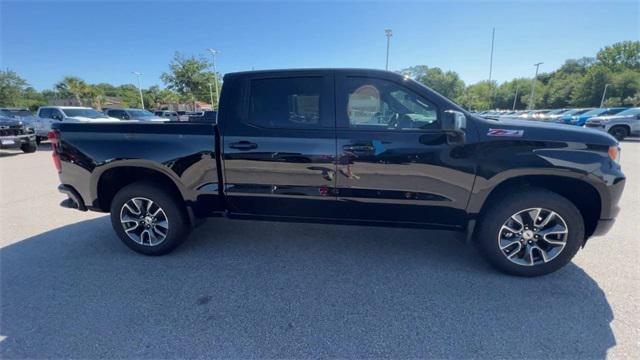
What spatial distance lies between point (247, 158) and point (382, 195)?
1364 mm

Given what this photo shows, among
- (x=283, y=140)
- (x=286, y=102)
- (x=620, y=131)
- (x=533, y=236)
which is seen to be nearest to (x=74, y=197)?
(x=283, y=140)

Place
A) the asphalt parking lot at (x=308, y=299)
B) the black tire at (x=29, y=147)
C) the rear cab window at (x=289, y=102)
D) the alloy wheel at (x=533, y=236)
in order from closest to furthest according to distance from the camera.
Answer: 1. the asphalt parking lot at (x=308, y=299)
2. the alloy wheel at (x=533, y=236)
3. the rear cab window at (x=289, y=102)
4. the black tire at (x=29, y=147)

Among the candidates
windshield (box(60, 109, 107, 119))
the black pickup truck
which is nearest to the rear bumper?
the black pickup truck

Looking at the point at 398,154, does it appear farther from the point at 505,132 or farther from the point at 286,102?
the point at 286,102

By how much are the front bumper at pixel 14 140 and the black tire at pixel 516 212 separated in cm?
1427

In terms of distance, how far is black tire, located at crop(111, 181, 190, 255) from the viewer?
3238mm

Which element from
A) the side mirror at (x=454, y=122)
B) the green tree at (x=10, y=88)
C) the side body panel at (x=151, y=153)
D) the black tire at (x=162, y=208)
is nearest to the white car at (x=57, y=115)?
the side body panel at (x=151, y=153)

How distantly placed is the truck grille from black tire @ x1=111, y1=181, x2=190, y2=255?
11.1 m

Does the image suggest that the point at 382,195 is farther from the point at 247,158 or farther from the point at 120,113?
the point at 120,113

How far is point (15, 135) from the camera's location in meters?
10.6

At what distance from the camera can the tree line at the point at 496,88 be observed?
3394cm

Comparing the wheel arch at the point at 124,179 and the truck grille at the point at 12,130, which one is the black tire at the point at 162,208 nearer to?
the wheel arch at the point at 124,179

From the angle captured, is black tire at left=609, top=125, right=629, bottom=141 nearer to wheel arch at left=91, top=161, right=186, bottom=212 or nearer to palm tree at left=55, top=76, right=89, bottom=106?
wheel arch at left=91, top=161, right=186, bottom=212

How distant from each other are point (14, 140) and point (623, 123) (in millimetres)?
25195
